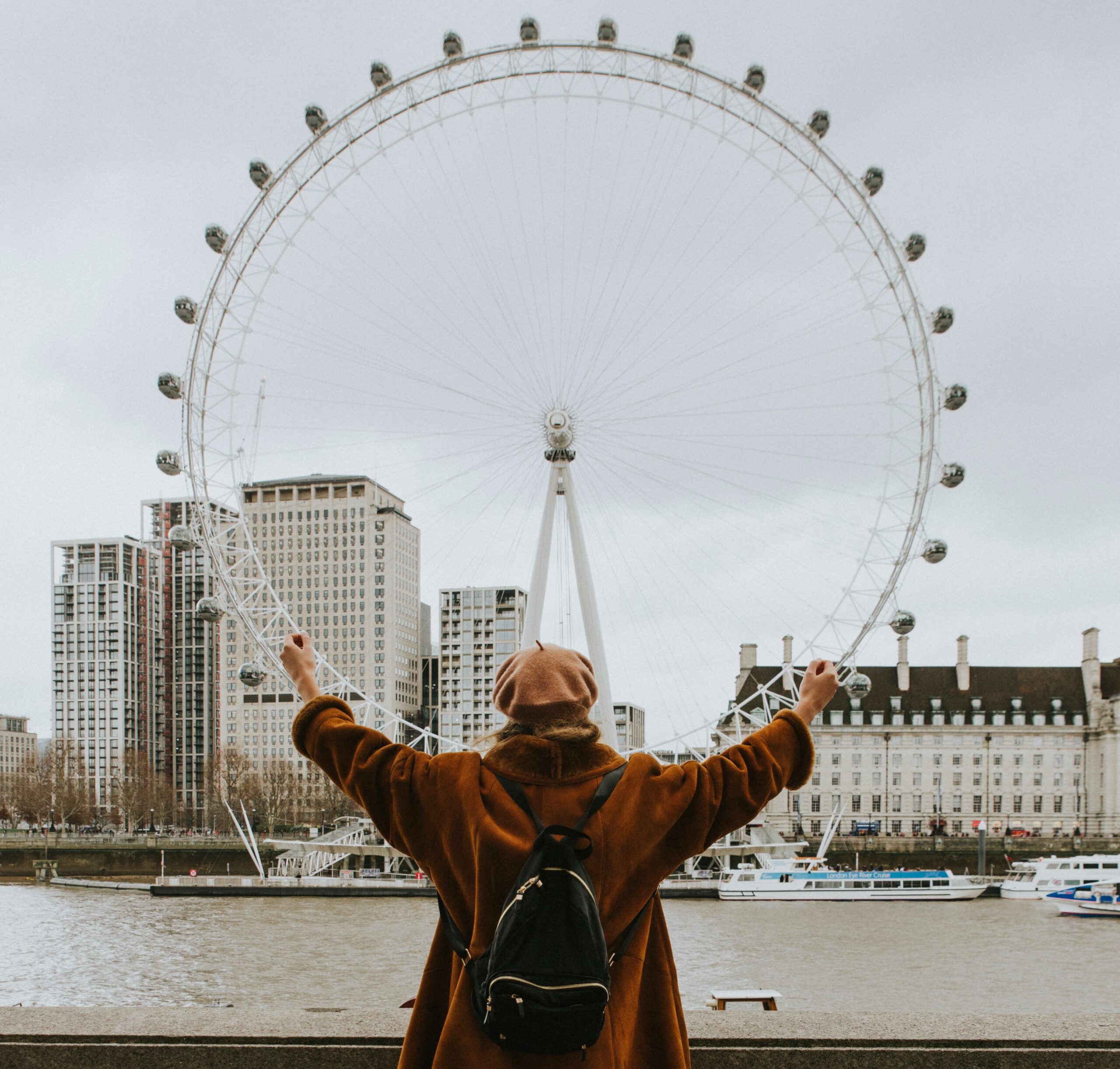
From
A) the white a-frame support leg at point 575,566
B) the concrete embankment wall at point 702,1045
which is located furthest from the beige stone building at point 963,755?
the concrete embankment wall at point 702,1045

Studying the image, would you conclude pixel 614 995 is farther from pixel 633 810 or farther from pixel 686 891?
pixel 686 891

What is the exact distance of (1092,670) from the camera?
8550 centimetres

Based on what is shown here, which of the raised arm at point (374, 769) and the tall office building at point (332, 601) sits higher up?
the tall office building at point (332, 601)

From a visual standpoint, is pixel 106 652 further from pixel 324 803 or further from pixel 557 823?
pixel 557 823

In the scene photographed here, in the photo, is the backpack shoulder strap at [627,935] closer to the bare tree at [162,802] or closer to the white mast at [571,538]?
the white mast at [571,538]

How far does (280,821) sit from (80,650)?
6438 cm

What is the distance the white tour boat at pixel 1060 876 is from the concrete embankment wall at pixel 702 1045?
5170cm

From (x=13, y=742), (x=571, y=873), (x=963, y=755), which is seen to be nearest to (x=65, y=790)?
(x=963, y=755)

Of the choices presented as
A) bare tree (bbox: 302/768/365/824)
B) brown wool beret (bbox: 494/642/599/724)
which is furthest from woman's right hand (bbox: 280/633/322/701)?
bare tree (bbox: 302/768/365/824)

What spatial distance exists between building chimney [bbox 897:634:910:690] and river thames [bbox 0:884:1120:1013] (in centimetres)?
3879

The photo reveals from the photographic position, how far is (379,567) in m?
118

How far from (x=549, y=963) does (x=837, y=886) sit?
52.7 m

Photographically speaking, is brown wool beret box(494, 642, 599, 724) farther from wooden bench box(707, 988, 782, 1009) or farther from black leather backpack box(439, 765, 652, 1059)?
wooden bench box(707, 988, 782, 1009)

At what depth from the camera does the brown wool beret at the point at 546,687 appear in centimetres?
271
